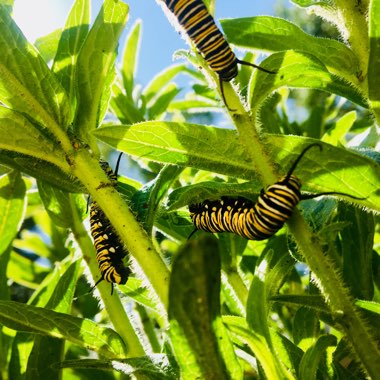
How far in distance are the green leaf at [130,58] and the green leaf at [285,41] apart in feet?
6.48

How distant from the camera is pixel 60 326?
222cm

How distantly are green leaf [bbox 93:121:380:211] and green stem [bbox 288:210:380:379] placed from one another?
0.68 ft

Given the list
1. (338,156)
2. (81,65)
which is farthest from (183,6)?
(338,156)

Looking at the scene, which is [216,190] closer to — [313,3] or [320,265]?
[320,265]

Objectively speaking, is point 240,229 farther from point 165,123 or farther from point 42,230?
point 42,230

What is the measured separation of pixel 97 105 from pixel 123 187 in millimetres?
545

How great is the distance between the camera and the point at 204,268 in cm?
131

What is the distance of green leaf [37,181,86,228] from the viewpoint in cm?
295

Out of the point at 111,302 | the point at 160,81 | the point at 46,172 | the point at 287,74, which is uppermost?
the point at 160,81

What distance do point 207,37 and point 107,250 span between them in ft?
3.53

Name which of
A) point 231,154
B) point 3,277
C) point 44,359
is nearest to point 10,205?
point 3,277

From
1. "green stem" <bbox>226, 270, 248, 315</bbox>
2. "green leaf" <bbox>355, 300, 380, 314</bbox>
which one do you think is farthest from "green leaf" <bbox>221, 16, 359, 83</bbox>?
"green stem" <bbox>226, 270, 248, 315</bbox>

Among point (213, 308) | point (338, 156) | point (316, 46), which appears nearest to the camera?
point (213, 308)

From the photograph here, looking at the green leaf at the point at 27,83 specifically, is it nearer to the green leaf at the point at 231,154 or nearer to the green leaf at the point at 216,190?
the green leaf at the point at 231,154
